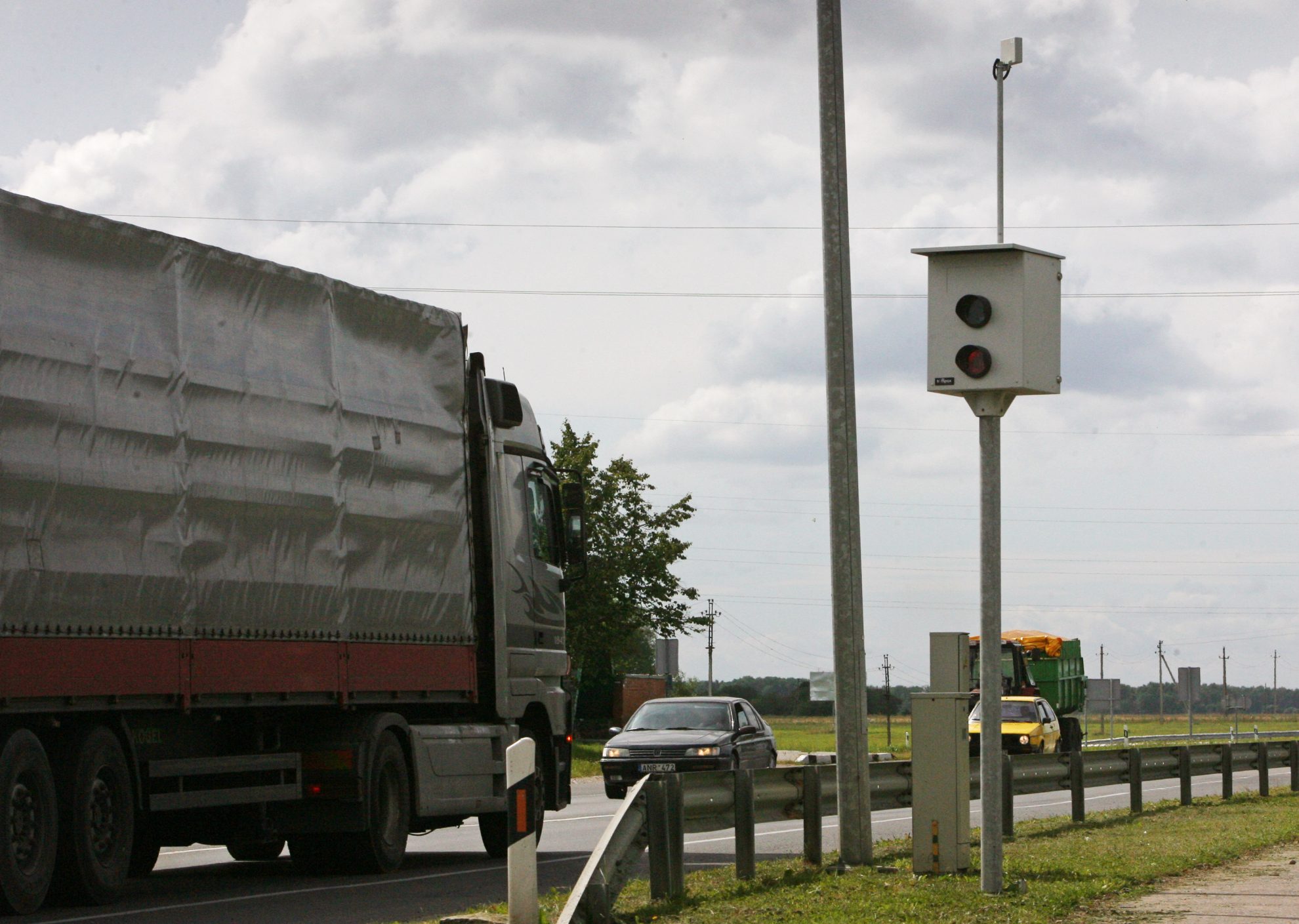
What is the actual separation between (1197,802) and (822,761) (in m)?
16.2

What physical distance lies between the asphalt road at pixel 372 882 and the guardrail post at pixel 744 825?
154 centimetres

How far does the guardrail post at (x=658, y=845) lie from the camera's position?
11.0m

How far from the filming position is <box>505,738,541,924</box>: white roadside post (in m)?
9.22

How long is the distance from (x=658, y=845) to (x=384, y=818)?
4.20 m

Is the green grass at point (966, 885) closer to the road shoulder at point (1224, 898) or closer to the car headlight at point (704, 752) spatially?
the road shoulder at point (1224, 898)

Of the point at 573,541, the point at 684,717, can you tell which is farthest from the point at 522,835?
the point at 684,717

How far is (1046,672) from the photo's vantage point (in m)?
44.5

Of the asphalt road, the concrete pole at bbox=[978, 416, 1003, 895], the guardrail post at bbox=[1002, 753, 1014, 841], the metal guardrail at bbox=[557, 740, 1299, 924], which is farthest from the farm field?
the concrete pole at bbox=[978, 416, 1003, 895]

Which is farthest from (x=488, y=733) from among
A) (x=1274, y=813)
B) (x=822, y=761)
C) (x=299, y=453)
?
(x=822, y=761)

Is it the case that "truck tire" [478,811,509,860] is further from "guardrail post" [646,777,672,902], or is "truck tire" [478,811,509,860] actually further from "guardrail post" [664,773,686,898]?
"guardrail post" [646,777,672,902]

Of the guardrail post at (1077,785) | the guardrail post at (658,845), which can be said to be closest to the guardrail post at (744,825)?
the guardrail post at (658,845)

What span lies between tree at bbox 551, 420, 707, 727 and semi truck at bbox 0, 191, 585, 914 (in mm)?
39381

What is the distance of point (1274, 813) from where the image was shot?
21094 millimetres

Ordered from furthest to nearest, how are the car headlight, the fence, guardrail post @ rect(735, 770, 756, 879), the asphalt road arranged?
the fence < the car headlight < guardrail post @ rect(735, 770, 756, 879) < the asphalt road
